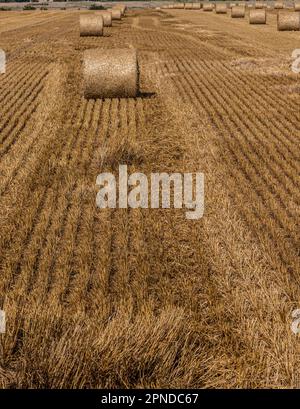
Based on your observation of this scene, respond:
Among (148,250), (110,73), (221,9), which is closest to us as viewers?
(148,250)

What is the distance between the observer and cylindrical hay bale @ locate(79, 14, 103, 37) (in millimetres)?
31188

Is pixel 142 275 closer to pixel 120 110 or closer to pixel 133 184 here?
pixel 133 184

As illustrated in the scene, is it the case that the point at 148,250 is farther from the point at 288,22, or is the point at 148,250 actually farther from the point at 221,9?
the point at 221,9

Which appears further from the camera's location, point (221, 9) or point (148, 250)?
point (221, 9)

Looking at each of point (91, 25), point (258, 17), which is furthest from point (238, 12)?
point (91, 25)

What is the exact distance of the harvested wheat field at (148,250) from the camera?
430cm

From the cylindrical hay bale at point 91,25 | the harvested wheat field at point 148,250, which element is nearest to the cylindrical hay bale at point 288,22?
the cylindrical hay bale at point 91,25

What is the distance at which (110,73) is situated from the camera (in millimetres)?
13930

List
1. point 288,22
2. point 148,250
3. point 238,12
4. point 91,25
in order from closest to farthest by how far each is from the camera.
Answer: point 148,250 < point 91,25 < point 288,22 < point 238,12

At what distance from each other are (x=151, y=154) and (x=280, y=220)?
3645 mm

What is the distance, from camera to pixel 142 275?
5688 mm

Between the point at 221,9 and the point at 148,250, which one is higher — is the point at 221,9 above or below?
above

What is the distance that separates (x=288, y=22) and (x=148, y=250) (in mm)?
34095

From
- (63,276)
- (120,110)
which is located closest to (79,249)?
(63,276)
